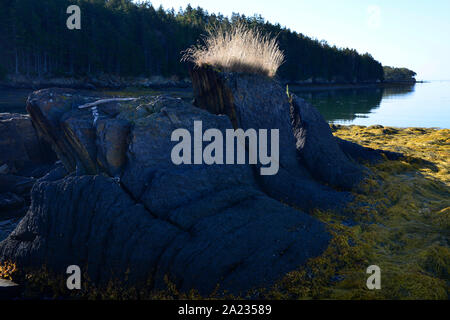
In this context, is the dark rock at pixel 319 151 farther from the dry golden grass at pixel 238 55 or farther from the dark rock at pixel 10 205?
the dark rock at pixel 10 205

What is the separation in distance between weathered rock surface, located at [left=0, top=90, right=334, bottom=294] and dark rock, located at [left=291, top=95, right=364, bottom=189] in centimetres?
258

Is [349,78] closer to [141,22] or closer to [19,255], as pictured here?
[141,22]

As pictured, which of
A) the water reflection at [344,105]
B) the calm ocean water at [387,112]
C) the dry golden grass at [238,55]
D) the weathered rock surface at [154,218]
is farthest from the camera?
the water reflection at [344,105]

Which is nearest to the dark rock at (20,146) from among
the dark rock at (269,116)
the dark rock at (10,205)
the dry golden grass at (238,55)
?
the dark rock at (10,205)

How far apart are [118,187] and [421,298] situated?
4.31 metres

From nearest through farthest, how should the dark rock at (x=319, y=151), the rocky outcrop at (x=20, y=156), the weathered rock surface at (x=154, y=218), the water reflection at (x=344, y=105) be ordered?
the weathered rock surface at (x=154, y=218), the dark rock at (x=319, y=151), the rocky outcrop at (x=20, y=156), the water reflection at (x=344, y=105)

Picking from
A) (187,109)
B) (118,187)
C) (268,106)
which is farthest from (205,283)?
(268,106)

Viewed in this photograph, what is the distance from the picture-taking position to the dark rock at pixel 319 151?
763cm

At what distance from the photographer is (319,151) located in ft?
26.5

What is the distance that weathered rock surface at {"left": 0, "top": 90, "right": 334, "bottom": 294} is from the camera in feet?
13.2

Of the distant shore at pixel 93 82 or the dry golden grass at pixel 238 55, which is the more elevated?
the distant shore at pixel 93 82

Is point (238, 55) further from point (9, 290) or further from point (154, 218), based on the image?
point (9, 290)

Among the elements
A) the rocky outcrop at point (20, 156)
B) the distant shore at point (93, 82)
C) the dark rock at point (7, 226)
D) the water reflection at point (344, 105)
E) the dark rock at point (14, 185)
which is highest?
the distant shore at point (93, 82)

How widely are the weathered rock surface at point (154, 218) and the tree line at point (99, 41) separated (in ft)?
133
